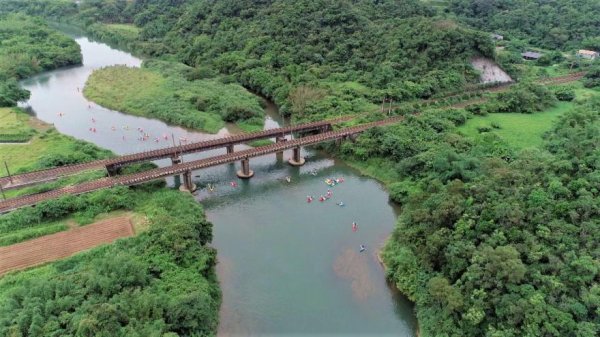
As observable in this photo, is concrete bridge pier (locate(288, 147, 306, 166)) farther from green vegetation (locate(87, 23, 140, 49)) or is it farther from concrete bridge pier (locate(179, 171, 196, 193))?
green vegetation (locate(87, 23, 140, 49))

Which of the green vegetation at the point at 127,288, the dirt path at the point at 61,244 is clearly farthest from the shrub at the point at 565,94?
the dirt path at the point at 61,244

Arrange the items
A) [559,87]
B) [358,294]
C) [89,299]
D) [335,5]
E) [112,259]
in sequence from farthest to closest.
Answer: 1. [335,5]
2. [559,87]
3. [358,294]
4. [112,259]
5. [89,299]

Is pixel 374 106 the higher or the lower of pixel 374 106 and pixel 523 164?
the lower

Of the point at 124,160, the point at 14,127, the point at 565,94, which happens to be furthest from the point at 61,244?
the point at 565,94

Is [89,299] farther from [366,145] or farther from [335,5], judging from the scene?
[335,5]

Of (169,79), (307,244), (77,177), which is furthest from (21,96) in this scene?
(307,244)

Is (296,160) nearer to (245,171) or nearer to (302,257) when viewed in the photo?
(245,171)

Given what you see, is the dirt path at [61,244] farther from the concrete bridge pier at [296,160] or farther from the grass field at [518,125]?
the grass field at [518,125]
